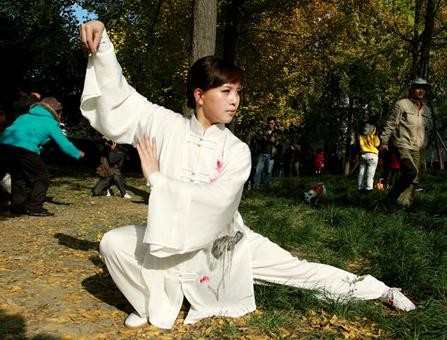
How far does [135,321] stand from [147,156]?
1193 mm

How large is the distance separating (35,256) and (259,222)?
10.1 feet

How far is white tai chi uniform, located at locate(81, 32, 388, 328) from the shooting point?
3465 mm

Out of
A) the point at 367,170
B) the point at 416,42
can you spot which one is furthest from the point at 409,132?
the point at 416,42

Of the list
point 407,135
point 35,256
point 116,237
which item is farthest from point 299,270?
point 407,135

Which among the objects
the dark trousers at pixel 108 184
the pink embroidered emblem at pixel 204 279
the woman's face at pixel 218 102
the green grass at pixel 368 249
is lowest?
the dark trousers at pixel 108 184

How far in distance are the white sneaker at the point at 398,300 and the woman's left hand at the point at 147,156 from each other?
211 cm

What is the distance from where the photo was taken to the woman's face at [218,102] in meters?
3.77

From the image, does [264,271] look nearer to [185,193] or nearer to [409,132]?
[185,193]

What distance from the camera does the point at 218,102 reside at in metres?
3.79

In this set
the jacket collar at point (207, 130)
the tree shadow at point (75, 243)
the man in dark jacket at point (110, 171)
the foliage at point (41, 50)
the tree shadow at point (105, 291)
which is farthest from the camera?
the foliage at point (41, 50)

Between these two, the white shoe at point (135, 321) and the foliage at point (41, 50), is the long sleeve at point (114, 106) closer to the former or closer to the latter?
the white shoe at point (135, 321)

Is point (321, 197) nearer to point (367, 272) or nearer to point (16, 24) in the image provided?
point (367, 272)

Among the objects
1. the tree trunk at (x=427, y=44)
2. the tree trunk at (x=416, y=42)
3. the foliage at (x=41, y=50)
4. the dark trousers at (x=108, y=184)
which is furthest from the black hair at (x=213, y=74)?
the tree trunk at (x=416, y=42)

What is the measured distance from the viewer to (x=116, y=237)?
3.73m
